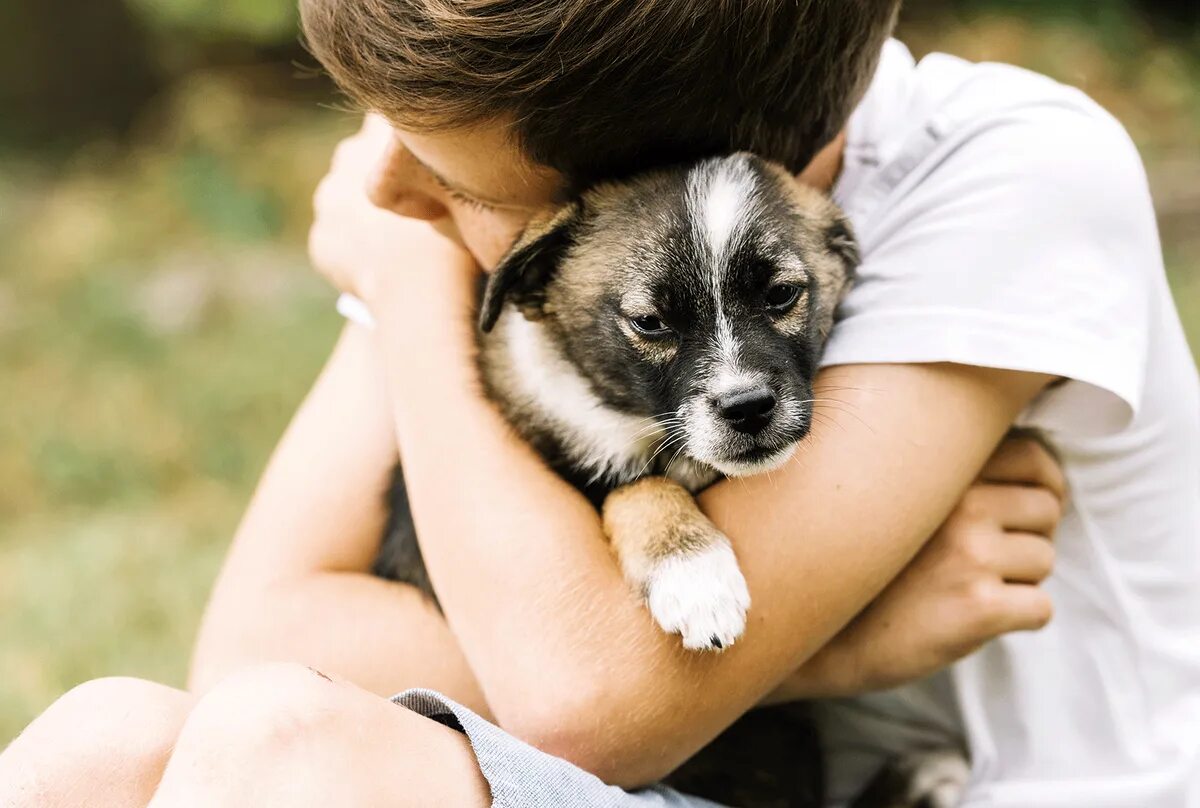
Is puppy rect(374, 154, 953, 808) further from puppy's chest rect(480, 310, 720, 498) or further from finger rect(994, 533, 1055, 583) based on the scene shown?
finger rect(994, 533, 1055, 583)

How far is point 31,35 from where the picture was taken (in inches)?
306

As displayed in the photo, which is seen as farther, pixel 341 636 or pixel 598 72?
pixel 341 636

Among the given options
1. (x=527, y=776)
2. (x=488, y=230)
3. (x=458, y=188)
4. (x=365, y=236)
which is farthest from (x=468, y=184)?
(x=527, y=776)

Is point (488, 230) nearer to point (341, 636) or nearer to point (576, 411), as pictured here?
point (576, 411)

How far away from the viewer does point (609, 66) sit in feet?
5.45

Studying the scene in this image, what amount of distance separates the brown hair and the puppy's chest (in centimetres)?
45

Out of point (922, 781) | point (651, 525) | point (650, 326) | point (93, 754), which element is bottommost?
point (922, 781)

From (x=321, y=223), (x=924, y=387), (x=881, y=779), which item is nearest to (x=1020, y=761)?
(x=881, y=779)

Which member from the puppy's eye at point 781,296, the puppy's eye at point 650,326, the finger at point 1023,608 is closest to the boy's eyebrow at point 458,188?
the puppy's eye at point 650,326

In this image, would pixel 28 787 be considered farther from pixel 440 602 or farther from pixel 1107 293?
pixel 1107 293

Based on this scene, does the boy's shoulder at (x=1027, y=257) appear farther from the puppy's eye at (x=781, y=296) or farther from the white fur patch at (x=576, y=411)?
the white fur patch at (x=576, y=411)

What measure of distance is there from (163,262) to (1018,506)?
550 centimetres

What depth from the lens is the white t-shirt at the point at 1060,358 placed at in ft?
5.65

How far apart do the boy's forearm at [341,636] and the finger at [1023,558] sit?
92 cm
